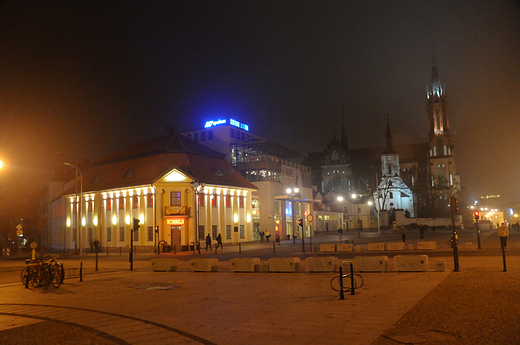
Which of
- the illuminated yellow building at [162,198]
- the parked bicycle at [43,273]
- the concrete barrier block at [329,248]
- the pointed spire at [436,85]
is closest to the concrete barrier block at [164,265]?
the parked bicycle at [43,273]

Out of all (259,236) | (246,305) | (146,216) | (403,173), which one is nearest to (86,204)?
(146,216)

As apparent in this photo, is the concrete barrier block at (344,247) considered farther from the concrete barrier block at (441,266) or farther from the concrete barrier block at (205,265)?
the concrete barrier block at (441,266)

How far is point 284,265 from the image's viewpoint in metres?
19.9

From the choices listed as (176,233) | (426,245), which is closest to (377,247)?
(426,245)

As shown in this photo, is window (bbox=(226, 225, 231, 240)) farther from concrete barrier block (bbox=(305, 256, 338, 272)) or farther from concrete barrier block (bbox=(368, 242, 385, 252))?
concrete barrier block (bbox=(305, 256, 338, 272))

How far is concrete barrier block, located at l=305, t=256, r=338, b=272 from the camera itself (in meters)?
19.0

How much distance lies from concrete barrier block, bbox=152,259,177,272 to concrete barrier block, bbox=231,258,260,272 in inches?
153

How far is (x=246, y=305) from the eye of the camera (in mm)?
11852

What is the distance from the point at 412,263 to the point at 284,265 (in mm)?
5480

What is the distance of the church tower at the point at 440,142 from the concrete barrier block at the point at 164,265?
115848 mm

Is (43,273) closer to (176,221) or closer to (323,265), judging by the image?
(323,265)

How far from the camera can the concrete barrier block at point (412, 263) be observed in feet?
59.0

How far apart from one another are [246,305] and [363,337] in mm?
4448

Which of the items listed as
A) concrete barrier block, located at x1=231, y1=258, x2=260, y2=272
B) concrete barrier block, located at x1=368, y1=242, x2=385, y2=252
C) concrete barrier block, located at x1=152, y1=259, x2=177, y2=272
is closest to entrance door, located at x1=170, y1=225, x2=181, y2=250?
concrete barrier block, located at x1=368, y1=242, x2=385, y2=252
